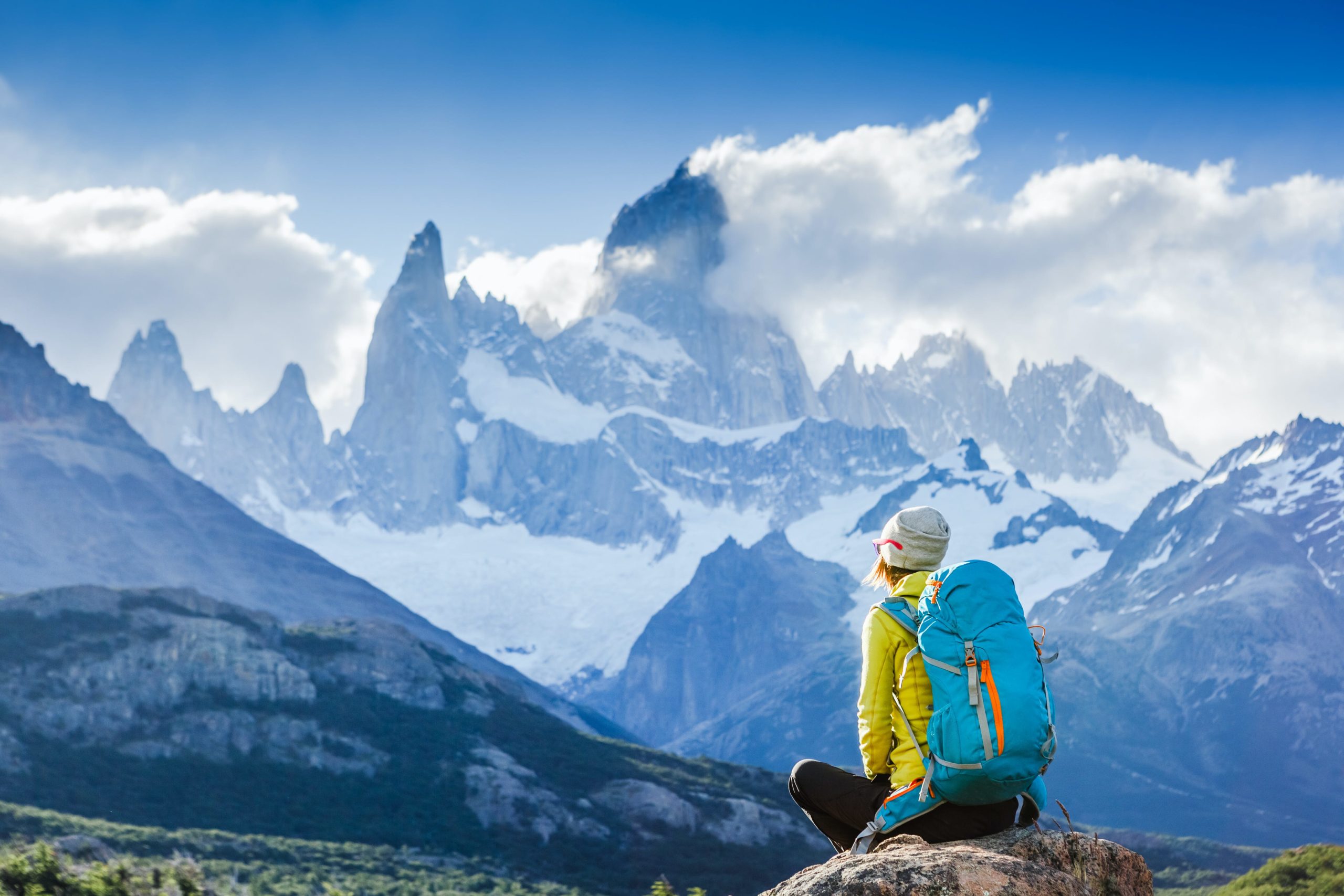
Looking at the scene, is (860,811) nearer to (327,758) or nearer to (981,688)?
(981,688)

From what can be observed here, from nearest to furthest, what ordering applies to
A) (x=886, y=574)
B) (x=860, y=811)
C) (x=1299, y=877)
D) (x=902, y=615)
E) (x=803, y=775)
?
(x=902, y=615) → (x=860, y=811) → (x=803, y=775) → (x=886, y=574) → (x=1299, y=877)

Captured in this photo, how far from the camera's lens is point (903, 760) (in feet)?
31.1

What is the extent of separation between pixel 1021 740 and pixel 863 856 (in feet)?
4.93

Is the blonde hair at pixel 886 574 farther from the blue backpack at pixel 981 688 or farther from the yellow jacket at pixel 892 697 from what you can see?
the blue backpack at pixel 981 688

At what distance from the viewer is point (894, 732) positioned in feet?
31.6

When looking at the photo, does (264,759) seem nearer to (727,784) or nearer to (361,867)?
(361,867)

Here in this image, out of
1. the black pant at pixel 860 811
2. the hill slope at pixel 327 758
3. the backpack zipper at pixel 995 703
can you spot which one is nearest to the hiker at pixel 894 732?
the black pant at pixel 860 811

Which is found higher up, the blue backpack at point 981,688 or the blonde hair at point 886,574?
the blonde hair at point 886,574

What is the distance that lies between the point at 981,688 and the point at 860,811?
1.80 m

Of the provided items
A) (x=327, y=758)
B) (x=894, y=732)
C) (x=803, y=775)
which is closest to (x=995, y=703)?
(x=894, y=732)

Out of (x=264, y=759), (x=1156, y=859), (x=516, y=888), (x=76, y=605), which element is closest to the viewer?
(x=516, y=888)

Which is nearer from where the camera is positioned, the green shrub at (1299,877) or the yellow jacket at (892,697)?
the yellow jacket at (892,697)

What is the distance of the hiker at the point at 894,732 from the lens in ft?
30.5

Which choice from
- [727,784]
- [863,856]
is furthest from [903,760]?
[727,784]
